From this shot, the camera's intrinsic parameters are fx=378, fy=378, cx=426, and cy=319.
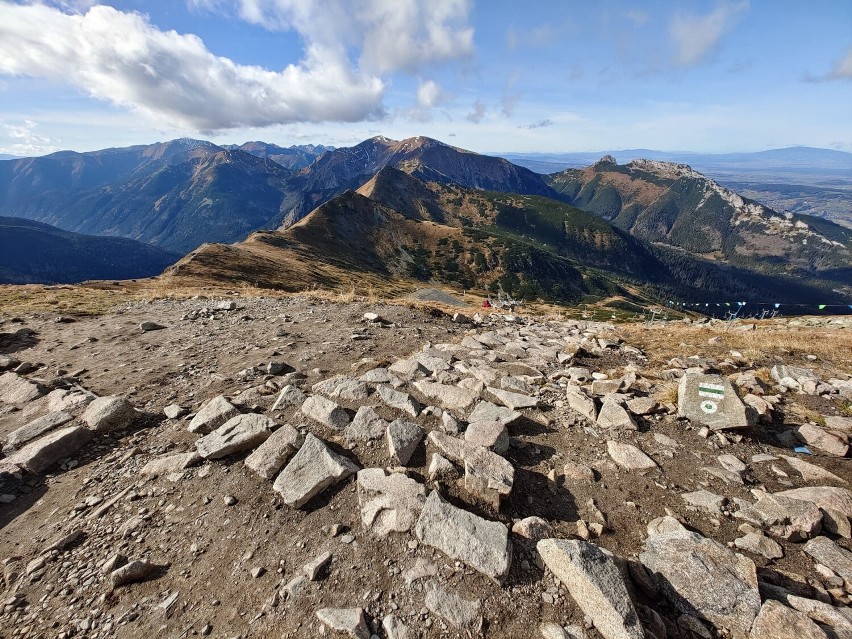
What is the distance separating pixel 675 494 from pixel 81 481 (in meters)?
11.1

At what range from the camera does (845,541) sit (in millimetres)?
5902

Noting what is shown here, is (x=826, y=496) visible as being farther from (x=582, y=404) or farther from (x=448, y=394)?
(x=448, y=394)

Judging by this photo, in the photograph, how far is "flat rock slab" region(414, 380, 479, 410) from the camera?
9.37m

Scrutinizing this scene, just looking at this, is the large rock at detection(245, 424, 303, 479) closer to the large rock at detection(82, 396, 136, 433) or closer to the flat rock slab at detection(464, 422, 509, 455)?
the flat rock slab at detection(464, 422, 509, 455)

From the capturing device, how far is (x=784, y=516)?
6.09 meters

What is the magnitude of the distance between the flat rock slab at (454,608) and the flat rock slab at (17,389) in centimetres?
1200

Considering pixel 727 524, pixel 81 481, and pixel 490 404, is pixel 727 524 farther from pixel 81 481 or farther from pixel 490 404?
pixel 81 481

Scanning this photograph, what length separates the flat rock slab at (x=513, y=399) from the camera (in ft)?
30.4

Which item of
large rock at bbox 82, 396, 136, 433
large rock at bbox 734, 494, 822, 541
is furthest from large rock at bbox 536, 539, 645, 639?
large rock at bbox 82, 396, 136, 433

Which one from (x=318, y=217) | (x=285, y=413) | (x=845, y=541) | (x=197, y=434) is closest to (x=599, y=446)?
(x=845, y=541)

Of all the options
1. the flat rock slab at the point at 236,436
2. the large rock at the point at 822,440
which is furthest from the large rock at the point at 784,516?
the flat rock slab at the point at 236,436

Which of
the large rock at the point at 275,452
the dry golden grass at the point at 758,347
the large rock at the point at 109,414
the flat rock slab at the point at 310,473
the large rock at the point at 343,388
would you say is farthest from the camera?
the dry golden grass at the point at 758,347

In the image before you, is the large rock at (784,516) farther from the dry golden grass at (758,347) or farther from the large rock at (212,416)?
the large rock at (212,416)

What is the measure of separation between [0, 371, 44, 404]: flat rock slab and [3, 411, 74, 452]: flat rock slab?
1.94 meters
